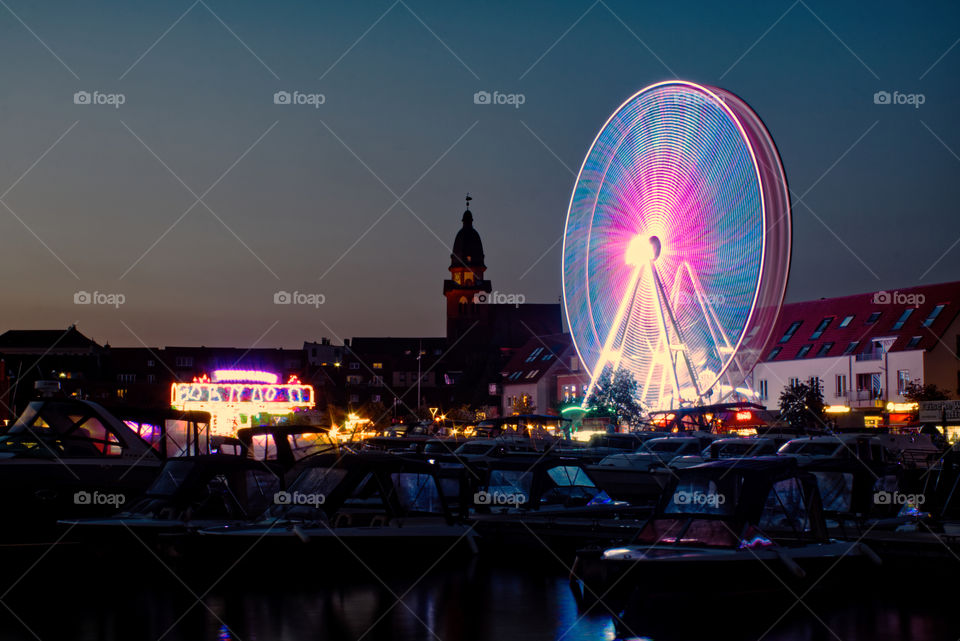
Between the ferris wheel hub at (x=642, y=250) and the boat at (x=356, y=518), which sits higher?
the ferris wheel hub at (x=642, y=250)

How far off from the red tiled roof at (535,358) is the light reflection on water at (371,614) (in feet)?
293

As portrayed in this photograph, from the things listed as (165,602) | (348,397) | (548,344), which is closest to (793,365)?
(548,344)

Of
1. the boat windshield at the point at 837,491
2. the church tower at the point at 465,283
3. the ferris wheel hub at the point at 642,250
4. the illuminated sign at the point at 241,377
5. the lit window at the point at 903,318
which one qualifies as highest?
the church tower at the point at 465,283

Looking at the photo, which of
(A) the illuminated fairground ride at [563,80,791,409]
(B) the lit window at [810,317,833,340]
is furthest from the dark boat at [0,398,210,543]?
(B) the lit window at [810,317,833,340]

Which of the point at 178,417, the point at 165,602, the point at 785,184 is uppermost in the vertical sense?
the point at 785,184

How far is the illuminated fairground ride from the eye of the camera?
36.9m

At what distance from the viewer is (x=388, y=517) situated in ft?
56.6

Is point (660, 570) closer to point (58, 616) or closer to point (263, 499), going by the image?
point (58, 616)

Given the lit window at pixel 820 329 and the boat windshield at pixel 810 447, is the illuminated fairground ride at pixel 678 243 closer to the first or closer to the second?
the boat windshield at pixel 810 447

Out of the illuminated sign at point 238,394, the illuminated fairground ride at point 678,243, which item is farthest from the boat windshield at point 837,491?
the illuminated sign at point 238,394

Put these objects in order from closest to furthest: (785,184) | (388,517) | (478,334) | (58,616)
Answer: (58,616) → (388,517) → (785,184) → (478,334)

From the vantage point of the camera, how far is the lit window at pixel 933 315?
2763 inches

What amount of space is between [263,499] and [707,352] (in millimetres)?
26268

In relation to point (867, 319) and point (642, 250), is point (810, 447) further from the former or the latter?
point (867, 319)
